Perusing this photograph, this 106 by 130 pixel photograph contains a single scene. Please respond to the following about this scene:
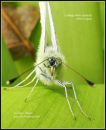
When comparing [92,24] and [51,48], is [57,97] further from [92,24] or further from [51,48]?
[92,24]

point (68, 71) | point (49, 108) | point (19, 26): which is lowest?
point (49, 108)

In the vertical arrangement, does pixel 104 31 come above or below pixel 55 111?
above

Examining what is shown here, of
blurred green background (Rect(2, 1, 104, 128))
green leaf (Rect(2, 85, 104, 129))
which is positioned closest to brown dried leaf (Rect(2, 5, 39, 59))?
blurred green background (Rect(2, 1, 104, 128))

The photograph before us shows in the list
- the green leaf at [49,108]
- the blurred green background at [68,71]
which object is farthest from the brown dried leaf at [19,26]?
the green leaf at [49,108]

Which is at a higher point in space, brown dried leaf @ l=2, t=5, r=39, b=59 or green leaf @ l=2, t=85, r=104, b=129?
→ brown dried leaf @ l=2, t=5, r=39, b=59

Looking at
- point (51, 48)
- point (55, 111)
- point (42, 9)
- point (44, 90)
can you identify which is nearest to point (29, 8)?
point (42, 9)

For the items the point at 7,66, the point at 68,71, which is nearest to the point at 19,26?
the point at 7,66

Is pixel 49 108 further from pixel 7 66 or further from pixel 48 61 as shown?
pixel 7 66

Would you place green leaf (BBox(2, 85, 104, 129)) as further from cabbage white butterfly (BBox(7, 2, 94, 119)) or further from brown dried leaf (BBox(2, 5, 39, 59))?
brown dried leaf (BBox(2, 5, 39, 59))
